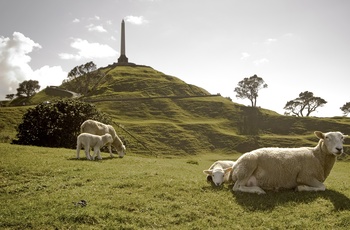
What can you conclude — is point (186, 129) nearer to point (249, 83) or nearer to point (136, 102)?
point (136, 102)

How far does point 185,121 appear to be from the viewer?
9200 centimetres

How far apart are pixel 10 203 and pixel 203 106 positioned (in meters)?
99.6

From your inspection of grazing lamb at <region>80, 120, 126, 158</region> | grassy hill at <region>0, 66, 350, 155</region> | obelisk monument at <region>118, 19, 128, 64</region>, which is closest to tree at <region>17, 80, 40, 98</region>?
grassy hill at <region>0, 66, 350, 155</region>

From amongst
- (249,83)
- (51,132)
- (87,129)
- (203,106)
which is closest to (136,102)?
(203,106)

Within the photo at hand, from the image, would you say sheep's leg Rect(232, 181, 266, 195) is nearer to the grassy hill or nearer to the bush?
the bush

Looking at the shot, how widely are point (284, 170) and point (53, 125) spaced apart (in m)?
33.3

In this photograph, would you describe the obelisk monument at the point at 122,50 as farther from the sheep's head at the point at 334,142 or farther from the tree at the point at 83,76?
the sheep's head at the point at 334,142

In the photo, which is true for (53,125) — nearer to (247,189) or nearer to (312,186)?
(247,189)

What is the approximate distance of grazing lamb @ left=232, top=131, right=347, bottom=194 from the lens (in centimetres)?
1241

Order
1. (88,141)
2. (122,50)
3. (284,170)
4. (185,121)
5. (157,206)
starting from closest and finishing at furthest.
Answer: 1. (157,206)
2. (284,170)
3. (88,141)
4. (185,121)
5. (122,50)

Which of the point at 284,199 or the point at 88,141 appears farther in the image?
the point at 88,141

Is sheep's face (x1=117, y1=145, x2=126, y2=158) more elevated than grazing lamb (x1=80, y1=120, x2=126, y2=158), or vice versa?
grazing lamb (x1=80, y1=120, x2=126, y2=158)

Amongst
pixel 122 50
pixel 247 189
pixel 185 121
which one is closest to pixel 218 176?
pixel 247 189

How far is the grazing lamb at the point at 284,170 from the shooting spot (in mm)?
12406
